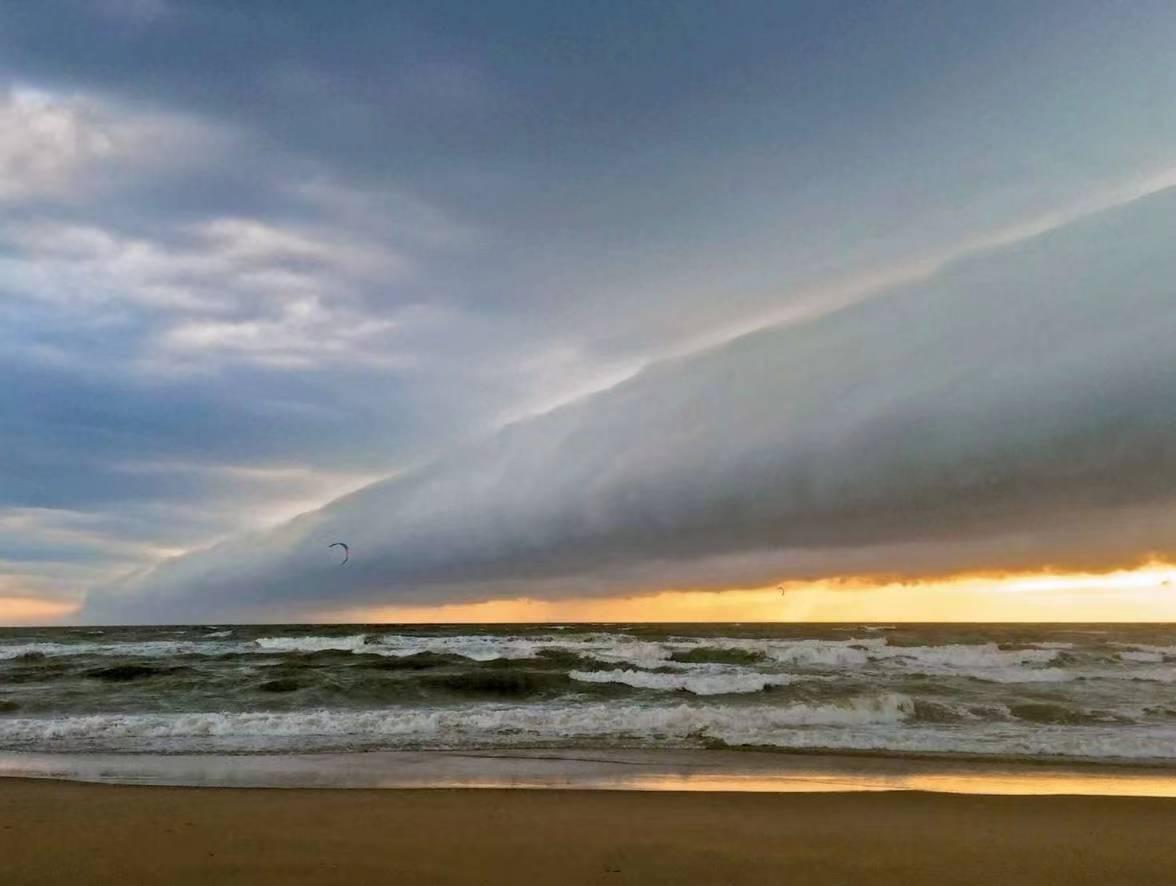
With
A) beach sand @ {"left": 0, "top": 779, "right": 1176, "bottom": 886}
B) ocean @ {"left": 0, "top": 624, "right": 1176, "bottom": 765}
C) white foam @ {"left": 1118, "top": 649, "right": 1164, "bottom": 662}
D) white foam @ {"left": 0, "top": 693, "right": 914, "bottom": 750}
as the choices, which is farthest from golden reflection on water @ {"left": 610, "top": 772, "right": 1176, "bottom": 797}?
white foam @ {"left": 1118, "top": 649, "right": 1164, "bottom": 662}

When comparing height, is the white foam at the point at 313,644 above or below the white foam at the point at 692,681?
above

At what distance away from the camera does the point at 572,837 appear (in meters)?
7.83

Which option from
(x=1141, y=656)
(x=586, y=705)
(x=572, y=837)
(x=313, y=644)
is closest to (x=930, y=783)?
(x=572, y=837)

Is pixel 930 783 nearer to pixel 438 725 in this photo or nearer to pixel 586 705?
pixel 438 725

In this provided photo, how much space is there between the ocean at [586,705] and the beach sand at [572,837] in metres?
4.50

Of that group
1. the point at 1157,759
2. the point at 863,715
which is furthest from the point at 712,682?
the point at 1157,759

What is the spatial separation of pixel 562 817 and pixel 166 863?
357 centimetres

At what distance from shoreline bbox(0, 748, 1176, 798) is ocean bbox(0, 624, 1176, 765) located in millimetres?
764

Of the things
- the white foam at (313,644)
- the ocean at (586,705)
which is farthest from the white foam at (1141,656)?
the white foam at (313,644)

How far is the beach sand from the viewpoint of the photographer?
22.3 ft

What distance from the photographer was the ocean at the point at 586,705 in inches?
579

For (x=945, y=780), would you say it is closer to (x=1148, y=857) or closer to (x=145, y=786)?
(x=1148, y=857)

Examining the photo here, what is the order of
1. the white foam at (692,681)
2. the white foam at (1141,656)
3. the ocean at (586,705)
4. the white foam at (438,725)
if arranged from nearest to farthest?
the ocean at (586,705) → the white foam at (438,725) → the white foam at (692,681) → the white foam at (1141,656)

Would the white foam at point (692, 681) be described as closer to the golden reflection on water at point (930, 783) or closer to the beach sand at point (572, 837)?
the golden reflection on water at point (930, 783)
